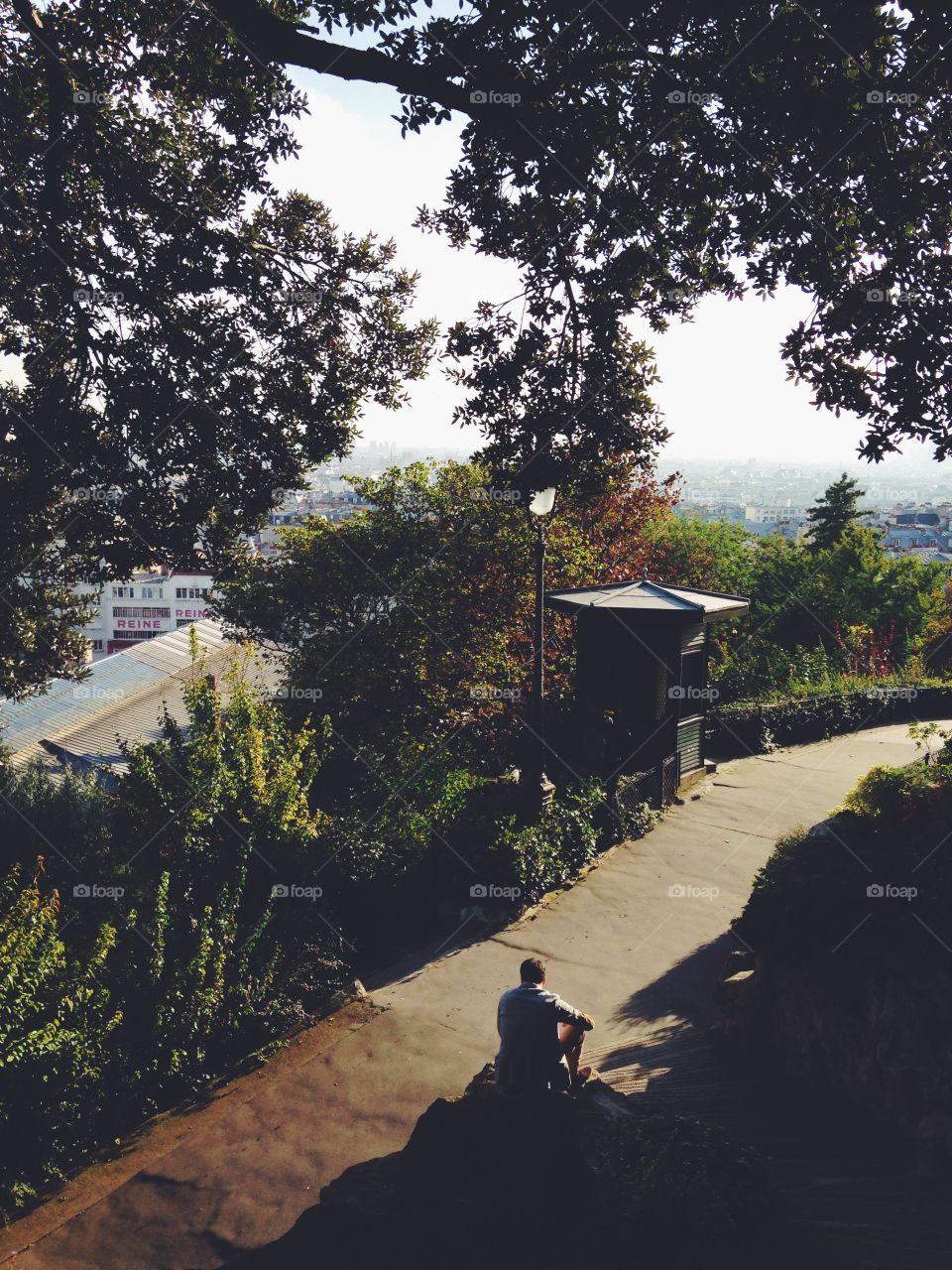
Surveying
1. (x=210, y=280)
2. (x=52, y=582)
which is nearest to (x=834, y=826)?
(x=210, y=280)

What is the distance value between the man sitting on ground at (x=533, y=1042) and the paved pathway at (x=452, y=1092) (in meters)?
1.25

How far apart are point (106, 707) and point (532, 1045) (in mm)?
36473

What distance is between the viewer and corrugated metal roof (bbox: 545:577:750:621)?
12.7 m

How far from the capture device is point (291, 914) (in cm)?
887

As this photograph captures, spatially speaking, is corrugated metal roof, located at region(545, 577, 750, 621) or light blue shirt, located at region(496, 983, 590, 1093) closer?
light blue shirt, located at region(496, 983, 590, 1093)

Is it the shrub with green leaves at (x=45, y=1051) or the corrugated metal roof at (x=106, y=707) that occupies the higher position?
the shrub with green leaves at (x=45, y=1051)

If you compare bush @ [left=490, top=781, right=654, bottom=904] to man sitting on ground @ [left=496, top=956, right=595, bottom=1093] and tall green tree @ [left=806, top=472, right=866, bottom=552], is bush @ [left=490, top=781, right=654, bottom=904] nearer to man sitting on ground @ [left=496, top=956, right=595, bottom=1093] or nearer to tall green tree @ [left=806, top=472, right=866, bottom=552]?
man sitting on ground @ [left=496, top=956, right=595, bottom=1093]

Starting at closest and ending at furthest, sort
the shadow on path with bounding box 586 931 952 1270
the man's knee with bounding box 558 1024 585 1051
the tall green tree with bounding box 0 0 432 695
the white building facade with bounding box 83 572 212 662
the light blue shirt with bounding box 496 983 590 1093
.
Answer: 1. the shadow on path with bounding box 586 931 952 1270
2. the light blue shirt with bounding box 496 983 590 1093
3. the man's knee with bounding box 558 1024 585 1051
4. the tall green tree with bounding box 0 0 432 695
5. the white building facade with bounding box 83 572 212 662

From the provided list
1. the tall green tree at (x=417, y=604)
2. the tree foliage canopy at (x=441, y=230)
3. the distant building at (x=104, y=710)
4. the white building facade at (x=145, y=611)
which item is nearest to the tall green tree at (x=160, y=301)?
the tree foliage canopy at (x=441, y=230)

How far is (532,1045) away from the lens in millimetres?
5312

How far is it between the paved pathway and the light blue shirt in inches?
50.5

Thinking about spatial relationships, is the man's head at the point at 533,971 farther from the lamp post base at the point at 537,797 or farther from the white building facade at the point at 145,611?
the white building facade at the point at 145,611

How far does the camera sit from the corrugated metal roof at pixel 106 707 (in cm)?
3250

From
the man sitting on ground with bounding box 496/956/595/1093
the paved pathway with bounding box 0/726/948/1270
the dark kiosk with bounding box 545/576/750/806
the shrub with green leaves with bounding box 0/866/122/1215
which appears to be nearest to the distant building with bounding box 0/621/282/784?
the dark kiosk with bounding box 545/576/750/806
